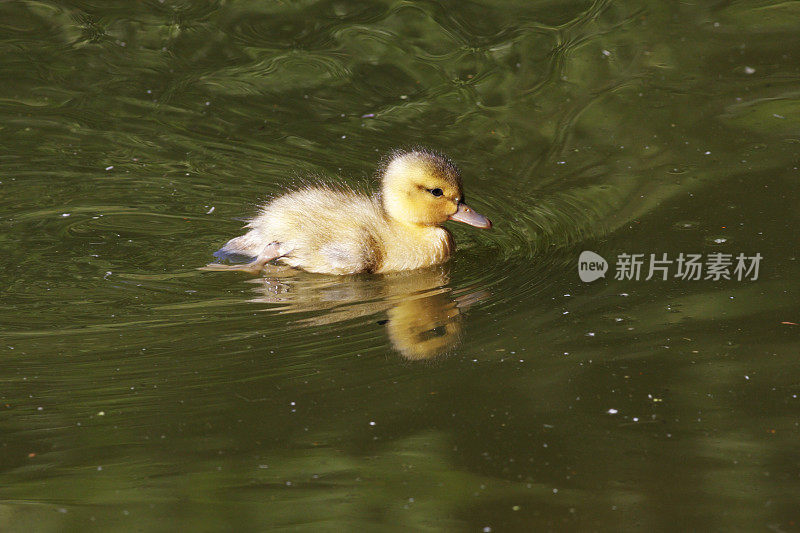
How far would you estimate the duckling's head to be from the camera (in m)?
4.70

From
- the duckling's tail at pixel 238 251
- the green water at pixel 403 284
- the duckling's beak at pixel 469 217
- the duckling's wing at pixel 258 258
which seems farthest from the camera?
the duckling's beak at pixel 469 217

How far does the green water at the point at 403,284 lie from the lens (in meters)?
2.93

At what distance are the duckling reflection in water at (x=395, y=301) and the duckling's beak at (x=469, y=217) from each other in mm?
275

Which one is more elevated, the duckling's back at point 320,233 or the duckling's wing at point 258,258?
the duckling's back at point 320,233

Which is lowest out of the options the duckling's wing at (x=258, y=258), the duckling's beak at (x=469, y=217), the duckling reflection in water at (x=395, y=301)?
the duckling reflection in water at (x=395, y=301)

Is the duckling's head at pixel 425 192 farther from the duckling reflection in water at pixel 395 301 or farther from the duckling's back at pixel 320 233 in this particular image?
the duckling reflection in water at pixel 395 301

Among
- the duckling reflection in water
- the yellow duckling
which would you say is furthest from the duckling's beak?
the duckling reflection in water

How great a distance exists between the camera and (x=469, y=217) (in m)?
4.78

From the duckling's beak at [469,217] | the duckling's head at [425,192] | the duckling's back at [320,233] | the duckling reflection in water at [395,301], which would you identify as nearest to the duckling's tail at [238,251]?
the duckling's back at [320,233]

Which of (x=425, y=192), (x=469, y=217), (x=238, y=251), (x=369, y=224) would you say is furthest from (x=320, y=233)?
(x=469, y=217)

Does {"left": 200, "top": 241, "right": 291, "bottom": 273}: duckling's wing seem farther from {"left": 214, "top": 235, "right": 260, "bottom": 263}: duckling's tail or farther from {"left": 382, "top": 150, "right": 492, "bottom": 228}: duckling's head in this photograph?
{"left": 382, "top": 150, "right": 492, "bottom": 228}: duckling's head

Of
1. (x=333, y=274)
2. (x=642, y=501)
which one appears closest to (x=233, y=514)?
(x=642, y=501)

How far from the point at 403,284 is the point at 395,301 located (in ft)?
0.85

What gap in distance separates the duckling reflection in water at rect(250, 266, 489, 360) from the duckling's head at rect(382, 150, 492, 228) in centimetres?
28
